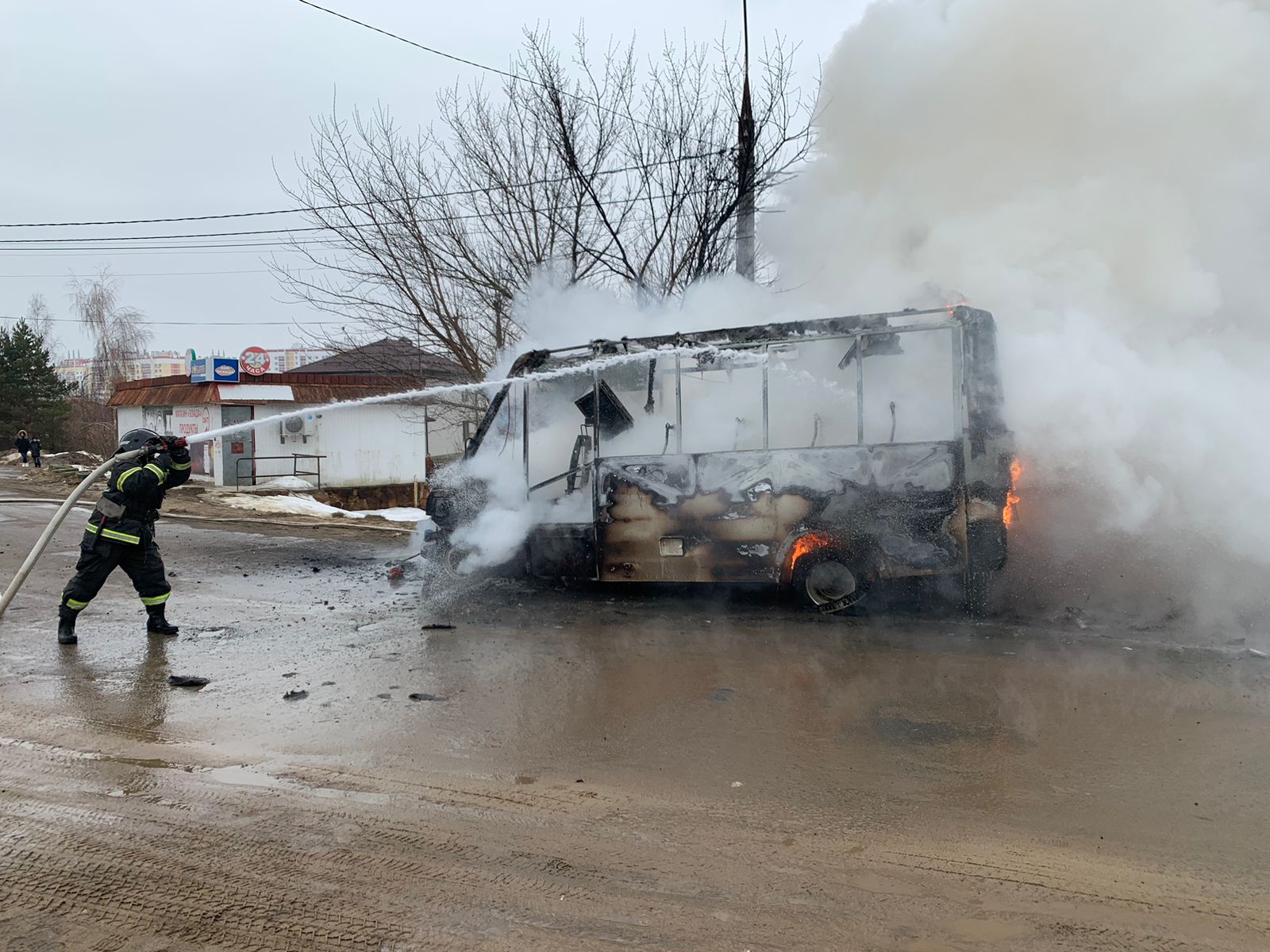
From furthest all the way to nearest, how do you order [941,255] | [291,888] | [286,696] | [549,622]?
1. [941,255]
2. [549,622]
3. [286,696]
4. [291,888]

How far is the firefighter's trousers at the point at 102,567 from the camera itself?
23.2 feet

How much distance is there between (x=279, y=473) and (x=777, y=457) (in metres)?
20.7

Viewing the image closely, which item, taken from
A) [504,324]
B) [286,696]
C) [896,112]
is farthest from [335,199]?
[286,696]

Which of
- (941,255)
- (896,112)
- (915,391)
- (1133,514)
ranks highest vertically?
(896,112)

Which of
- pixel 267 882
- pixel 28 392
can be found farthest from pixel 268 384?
pixel 267 882

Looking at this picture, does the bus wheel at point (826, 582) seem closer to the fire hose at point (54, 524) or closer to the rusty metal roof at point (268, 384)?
the fire hose at point (54, 524)

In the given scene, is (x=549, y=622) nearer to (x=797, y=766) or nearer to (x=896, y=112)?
(x=797, y=766)

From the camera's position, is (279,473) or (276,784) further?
(279,473)

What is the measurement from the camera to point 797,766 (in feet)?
14.9

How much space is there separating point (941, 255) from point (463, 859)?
25.2 feet

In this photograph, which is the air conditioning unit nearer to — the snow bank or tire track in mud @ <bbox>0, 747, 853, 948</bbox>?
the snow bank

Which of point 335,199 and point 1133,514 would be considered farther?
point 335,199

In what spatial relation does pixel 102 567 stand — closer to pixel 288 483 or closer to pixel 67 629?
pixel 67 629

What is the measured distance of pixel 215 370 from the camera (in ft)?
79.5
